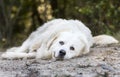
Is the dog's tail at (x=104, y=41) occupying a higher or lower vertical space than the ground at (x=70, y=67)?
higher

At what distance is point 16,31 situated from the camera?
71.0 feet

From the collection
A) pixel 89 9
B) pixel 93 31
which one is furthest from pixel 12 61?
pixel 89 9

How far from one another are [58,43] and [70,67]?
109cm

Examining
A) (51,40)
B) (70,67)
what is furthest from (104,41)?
(70,67)

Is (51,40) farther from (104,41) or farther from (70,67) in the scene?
(104,41)

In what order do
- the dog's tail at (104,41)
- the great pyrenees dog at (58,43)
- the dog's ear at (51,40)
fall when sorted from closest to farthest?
1. the great pyrenees dog at (58,43)
2. the dog's ear at (51,40)
3. the dog's tail at (104,41)

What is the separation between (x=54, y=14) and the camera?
18547 millimetres

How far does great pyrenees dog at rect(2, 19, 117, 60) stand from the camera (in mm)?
9984

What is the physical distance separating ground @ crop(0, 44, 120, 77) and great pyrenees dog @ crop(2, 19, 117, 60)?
179mm

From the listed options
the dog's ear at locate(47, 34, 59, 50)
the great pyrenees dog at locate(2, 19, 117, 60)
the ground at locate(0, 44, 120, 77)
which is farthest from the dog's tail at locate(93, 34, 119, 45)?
the dog's ear at locate(47, 34, 59, 50)

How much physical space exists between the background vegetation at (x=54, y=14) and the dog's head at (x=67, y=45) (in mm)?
3450

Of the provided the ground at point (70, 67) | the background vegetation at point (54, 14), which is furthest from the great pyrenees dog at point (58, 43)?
the background vegetation at point (54, 14)

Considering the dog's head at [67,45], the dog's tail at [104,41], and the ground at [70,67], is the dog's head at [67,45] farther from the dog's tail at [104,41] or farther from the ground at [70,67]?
the dog's tail at [104,41]

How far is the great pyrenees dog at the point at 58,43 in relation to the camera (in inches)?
393
